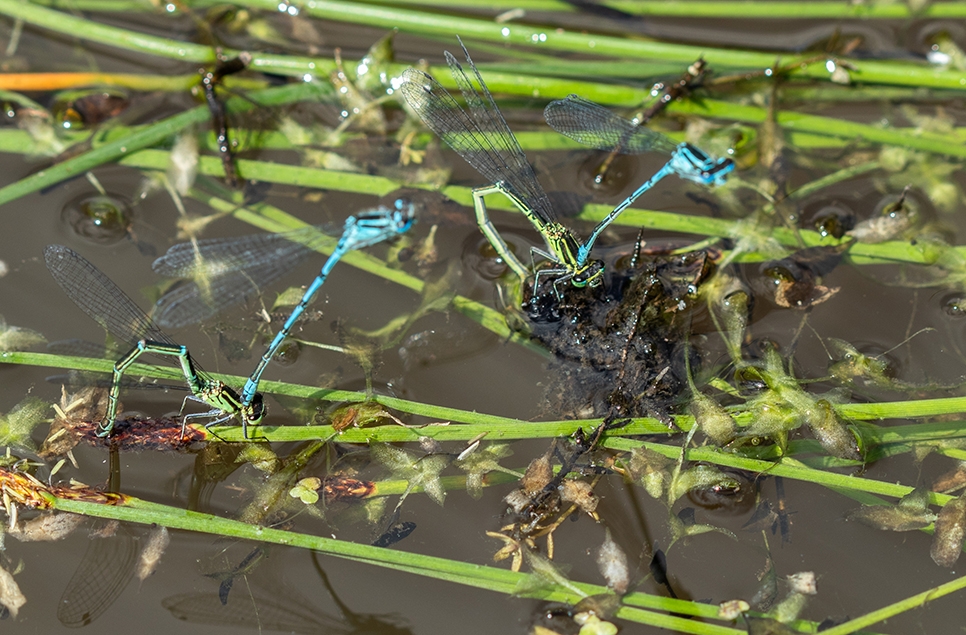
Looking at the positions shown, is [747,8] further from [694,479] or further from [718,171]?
[694,479]

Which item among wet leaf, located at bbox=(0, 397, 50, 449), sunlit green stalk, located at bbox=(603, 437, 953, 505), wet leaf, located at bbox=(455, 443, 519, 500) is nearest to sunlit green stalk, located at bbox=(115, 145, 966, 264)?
sunlit green stalk, located at bbox=(603, 437, 953, 505)

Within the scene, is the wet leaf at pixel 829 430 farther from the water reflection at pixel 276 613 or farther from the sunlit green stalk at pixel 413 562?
the water reflection at pixel 276 613

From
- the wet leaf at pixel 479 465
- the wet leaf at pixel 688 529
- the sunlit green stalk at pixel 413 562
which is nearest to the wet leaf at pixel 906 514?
the wet leaf at pixel 688 529

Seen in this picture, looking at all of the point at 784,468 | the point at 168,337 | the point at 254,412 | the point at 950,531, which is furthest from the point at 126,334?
the point at 950,531

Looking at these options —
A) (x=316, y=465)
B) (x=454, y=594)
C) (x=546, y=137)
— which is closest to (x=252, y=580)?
(x=316, y=465)

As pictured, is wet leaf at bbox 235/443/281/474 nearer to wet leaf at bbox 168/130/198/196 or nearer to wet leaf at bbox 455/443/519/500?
wet leaf at bbox 455/443/519/500
